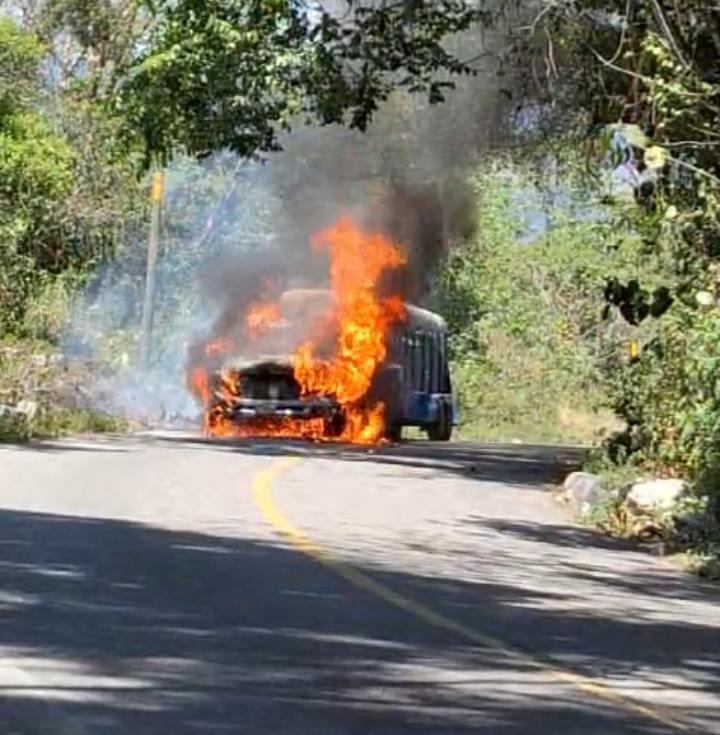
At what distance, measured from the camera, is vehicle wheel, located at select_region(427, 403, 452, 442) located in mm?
42531

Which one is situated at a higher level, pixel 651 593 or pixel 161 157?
pixel 161 157

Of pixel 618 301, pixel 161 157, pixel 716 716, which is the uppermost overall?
pixel 161 157

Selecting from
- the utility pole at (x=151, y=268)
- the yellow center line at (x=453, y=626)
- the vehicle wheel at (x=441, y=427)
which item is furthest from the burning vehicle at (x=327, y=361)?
the yellow center line at (x=453, y=626)

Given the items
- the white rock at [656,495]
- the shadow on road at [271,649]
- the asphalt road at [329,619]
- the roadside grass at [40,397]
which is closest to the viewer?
the shadow on road at [271,649]

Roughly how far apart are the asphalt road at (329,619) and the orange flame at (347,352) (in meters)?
15.0

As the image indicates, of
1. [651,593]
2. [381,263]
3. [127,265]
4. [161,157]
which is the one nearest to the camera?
[651,593]

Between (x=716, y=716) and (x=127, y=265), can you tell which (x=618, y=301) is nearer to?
(x=716, y=716)

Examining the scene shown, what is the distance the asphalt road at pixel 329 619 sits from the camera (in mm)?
8469

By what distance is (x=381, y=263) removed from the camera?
39.0m

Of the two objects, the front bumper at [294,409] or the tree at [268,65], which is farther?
the front bumper at [294,409]

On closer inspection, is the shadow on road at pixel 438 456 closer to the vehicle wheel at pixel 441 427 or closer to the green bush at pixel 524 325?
the vehicle wheel at pixel 441 427

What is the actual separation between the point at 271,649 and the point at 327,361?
86.0ft

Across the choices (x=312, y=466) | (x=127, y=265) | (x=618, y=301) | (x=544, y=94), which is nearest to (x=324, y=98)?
(x=544, y=94)

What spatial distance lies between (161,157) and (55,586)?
52.8 feet
